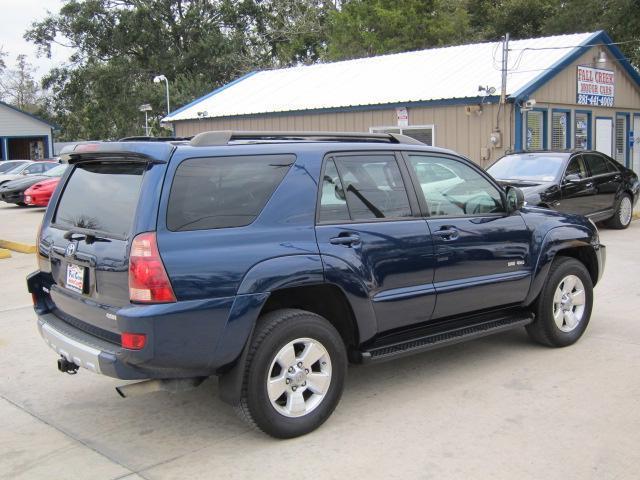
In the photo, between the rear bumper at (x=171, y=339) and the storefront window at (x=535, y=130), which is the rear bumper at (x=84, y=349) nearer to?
the rear bumper at (x=171, y=339)

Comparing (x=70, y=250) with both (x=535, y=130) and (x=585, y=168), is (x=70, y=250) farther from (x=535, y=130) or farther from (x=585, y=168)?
(x=535, y=130)

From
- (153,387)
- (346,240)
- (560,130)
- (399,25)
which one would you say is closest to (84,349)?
(153,387)

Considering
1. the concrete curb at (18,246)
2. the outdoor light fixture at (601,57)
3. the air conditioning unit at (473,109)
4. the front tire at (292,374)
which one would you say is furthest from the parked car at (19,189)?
the front tire at (292,374)

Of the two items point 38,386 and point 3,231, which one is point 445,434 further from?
point 3,231

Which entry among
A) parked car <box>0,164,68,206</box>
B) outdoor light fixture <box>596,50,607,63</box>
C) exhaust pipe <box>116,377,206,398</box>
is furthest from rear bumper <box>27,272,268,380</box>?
outdoor light fixture <box>596,50,607,63</box>

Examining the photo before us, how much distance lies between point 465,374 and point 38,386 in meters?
3.23

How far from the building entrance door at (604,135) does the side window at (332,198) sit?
59.0ft

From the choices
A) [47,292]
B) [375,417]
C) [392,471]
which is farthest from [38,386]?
[392,471]

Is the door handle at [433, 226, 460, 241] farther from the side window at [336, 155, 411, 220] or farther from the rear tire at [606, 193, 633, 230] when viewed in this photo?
the rear tire at [606, 193, 633, 230]

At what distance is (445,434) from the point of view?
13.5 ft

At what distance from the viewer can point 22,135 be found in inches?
1591

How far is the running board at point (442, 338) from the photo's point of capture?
4.51 meters

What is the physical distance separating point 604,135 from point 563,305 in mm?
16974

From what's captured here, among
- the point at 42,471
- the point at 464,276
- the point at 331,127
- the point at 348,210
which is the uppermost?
the point at 331,127
